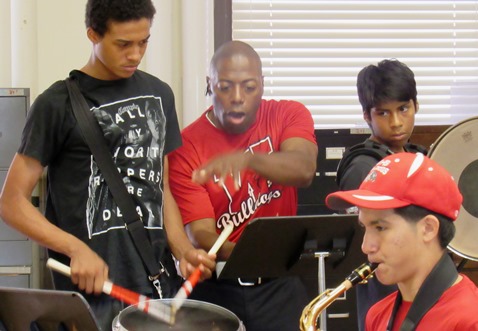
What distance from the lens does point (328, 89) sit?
3783mm

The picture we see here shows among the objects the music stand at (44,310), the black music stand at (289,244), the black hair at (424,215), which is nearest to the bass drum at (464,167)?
the black music stand at (289,244)

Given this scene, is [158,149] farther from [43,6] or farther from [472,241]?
[43,6]

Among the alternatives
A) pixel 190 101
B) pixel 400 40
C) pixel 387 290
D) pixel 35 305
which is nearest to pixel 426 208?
pixel 387 290

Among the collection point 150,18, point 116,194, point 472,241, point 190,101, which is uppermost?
point 150,18

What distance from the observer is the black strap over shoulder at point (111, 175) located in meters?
2.03

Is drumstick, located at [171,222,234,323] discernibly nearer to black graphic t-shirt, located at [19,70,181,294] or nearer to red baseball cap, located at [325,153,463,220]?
black graphic t-shirt, located at [19,70,181,294]

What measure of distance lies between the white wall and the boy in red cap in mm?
2019

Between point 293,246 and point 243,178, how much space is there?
324mm

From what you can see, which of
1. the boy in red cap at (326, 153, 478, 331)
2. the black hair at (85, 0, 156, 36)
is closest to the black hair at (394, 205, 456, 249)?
the boy in red cap at (326, 153, 478, 331)

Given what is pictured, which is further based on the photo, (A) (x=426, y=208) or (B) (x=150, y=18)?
(B) (x=150, y=18)

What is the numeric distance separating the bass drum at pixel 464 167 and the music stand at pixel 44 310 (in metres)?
1.31

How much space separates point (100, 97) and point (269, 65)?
175 centimetres

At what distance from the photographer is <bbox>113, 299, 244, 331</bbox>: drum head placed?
1643 millimetres

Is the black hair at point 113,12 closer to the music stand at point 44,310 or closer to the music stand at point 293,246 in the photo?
the music stand at point 293,246
